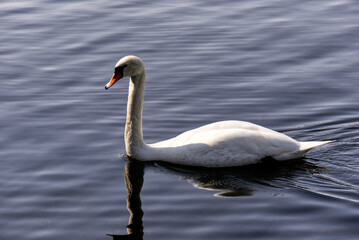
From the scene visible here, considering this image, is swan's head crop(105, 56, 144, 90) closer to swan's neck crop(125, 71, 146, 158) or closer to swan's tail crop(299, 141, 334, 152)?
swan's neck crop(125, 71, 146, 158)

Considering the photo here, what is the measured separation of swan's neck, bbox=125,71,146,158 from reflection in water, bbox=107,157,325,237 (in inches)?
8.7

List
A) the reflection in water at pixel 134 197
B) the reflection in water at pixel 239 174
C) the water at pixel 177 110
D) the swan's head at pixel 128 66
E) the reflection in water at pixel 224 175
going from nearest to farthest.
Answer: the reflection in water at pixel 134 197 < the water at pixel 177 110 < the reflection in water at pixel 224 175 < the reflection in water at pixel 239 174 < the swan's head at pixel 128 66

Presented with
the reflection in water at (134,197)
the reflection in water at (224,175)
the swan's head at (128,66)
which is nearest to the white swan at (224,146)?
the swan's head at (128,66)

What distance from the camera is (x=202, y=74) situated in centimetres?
1536

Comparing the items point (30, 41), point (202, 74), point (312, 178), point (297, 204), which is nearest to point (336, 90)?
point (202, 74)

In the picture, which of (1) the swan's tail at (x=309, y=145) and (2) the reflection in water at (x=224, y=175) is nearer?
(2) the reflection in water at (x=224, y=175)

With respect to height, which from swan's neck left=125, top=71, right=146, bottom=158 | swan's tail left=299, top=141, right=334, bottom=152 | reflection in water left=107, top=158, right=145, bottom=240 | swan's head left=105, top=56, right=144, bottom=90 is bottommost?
reflection in water left=107, top=158, right=145, bottom=240

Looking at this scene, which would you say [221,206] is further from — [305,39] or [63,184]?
[305,39]

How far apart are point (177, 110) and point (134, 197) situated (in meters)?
3.42

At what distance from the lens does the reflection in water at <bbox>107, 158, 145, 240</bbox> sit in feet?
30.5

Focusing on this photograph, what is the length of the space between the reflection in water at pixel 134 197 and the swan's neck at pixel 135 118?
0.22m

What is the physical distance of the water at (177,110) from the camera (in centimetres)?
966

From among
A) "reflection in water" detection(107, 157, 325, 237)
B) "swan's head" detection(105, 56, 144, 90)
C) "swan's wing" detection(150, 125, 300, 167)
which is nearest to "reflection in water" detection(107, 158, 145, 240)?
"reflection in water" detection(107, 157, 325, 237)

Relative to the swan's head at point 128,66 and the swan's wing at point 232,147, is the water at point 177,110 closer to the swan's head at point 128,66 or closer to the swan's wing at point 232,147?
the swan's wing at point 232,147
